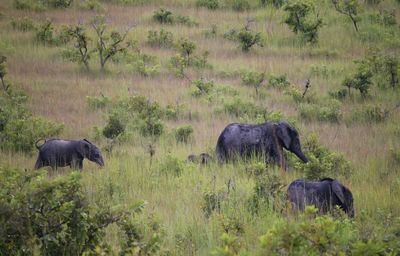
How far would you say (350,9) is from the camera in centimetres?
2209

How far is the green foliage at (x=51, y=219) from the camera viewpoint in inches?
196

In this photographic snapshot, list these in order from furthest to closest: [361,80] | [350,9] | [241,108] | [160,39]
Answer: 1. [350,9]
2. [160,39]
3. [361,80]
4. [241,108]

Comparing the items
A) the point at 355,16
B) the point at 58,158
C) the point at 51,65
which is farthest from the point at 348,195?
the point at 355,16

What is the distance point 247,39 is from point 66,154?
11046mm

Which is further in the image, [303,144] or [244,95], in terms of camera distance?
[244,95]

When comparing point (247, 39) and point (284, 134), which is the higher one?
point (247, 39)

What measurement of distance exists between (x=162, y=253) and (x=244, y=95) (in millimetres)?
9846

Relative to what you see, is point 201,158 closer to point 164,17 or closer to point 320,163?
point 320,163

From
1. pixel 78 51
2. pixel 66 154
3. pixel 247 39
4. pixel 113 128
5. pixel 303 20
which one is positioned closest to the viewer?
pixel 66 154

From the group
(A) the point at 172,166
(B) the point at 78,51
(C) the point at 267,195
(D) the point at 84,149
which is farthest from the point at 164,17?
(C) the point at 267,195

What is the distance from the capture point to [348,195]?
767cm

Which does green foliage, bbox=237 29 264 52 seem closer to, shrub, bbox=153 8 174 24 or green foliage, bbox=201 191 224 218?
shrub, bbox=153 8 174 24

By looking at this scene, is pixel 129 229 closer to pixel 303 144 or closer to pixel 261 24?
pixel 303 144

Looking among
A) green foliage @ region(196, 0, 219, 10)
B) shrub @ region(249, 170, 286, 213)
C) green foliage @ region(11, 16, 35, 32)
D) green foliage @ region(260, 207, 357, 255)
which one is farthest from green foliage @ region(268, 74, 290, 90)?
green foliage @ region(260, 207, 357, 255)
